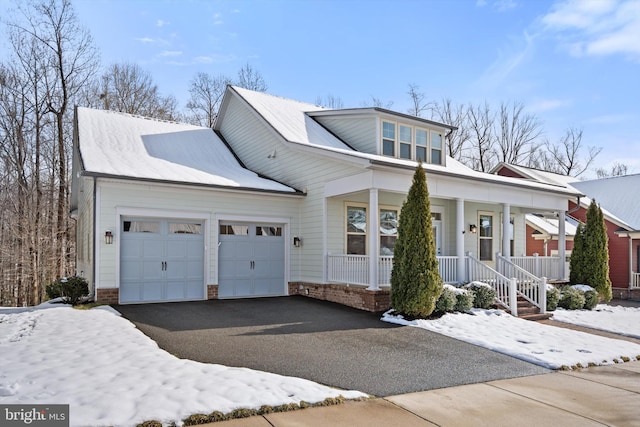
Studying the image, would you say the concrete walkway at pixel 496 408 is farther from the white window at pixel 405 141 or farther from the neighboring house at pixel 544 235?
the neighboring house at pixel 544 235

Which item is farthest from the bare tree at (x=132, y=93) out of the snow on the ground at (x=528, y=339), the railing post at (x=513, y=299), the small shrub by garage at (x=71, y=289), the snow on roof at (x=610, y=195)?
the railing post at (x=513, y=299)

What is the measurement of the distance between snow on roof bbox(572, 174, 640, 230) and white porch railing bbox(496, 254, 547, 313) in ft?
30.6

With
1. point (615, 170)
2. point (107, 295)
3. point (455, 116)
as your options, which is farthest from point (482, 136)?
point (107, 295)

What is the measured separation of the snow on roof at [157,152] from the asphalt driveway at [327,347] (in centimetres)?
365

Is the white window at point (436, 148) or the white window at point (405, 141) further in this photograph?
the white window at point (436, 148)

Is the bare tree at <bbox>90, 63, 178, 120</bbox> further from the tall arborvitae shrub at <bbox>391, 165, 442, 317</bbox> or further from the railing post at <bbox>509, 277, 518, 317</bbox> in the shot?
the railing post at <bbox>509, 277, 518, 317</bbox>

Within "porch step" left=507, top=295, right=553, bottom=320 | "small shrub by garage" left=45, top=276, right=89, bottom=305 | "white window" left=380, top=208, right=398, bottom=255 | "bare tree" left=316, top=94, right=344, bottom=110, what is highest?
→ "bare tree" left=316, top=94, right=344, bottom=110

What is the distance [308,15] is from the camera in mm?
13453

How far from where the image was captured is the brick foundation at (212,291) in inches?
496

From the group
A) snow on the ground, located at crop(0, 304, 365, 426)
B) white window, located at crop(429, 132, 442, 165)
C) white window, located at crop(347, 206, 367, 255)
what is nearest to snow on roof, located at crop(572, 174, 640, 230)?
white window, located at crop(429, 132, 442, 165)

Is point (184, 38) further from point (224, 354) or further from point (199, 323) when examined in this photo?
point (224, 354)

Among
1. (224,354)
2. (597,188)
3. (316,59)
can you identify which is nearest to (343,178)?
(224,354)

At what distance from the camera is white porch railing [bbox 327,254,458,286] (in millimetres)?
11422

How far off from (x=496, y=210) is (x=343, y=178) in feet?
24.9
